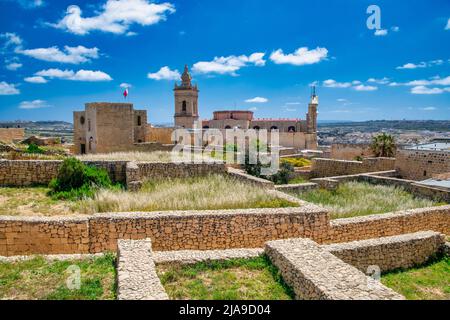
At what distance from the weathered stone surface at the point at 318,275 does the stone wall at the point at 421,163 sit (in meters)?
11.8

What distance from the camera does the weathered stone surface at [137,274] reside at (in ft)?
16.6

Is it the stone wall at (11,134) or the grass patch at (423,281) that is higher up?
the stone wall at (11,134)

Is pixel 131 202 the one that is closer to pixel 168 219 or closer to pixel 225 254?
pixel 168 219

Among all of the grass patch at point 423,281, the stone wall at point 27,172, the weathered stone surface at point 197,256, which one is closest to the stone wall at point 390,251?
the grass patch at point 423,281

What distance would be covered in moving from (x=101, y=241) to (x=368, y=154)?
24.4 m

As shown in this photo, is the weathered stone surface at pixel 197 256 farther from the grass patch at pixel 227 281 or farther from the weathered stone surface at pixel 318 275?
the weathered stone surface at pixel 318 275

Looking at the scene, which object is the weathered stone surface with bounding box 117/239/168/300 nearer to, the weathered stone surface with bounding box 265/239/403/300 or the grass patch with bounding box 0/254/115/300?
the grass patch with bounding box 0/254/115/300

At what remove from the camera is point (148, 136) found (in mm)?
30500

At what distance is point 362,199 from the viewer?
41.2 feet

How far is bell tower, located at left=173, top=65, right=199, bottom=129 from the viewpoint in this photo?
4791 cm

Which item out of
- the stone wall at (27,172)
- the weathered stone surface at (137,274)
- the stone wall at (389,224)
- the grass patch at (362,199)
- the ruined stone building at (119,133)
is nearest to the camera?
the weathered stone surface at (137,274)

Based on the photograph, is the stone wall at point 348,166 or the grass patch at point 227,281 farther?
the stone wall at point 348,166

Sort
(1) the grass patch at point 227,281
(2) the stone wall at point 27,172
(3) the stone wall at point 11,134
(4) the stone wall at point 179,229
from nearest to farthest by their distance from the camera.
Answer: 1. (1) the grass patch at point 227,281
2. (4) the stone wall at point 179,229
3. (2) the stone wall at point 27,172
4. (3) the stone wall at point 11,134

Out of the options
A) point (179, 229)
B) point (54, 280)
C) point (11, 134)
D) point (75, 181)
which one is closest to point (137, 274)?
point (54, 280)
